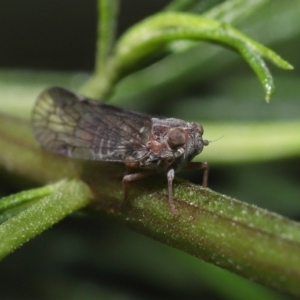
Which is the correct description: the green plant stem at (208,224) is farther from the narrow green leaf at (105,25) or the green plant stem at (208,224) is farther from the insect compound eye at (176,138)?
the narrow green leaf at (105,25)

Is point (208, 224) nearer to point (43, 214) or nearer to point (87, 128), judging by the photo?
point (43, 214)

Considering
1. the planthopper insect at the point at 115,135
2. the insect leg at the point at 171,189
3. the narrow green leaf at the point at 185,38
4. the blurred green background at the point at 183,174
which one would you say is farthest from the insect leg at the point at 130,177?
the blurred green background at the point at 183,174

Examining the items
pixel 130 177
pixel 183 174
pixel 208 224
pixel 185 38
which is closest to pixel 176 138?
pixel 130 177

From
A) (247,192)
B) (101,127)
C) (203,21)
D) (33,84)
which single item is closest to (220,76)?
(247,192)

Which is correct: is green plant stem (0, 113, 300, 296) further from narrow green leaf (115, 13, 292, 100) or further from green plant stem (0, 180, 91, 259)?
narrow green leaf (115, 13, 292, 100)

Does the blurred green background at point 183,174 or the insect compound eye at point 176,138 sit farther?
the blurred green background at point 183,174

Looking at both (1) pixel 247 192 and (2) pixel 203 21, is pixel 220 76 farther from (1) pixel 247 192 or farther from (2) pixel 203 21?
(2) pixel 203 21
